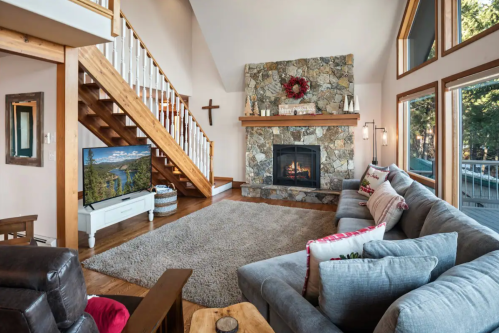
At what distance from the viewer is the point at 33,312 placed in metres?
0.69

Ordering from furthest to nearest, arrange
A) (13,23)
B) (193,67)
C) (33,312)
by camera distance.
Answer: (193,67), (13,23), (33,312)

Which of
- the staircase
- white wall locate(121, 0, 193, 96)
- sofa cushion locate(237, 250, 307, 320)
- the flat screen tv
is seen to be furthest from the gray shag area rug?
white wall locate(121, 0, 193, 96)

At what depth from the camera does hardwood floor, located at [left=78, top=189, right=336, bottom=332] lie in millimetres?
2463

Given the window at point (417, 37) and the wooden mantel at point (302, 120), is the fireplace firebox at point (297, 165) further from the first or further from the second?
the window at point (417, 37)

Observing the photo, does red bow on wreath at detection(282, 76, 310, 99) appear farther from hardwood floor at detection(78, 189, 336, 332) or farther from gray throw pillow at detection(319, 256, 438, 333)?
gray throw pillow at detection(319, 256, 438, 333)

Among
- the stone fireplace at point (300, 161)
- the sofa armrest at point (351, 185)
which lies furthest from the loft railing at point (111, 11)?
the stone fireplace at point (300, 161)

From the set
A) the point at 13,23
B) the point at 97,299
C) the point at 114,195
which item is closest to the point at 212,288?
the point at 97,299

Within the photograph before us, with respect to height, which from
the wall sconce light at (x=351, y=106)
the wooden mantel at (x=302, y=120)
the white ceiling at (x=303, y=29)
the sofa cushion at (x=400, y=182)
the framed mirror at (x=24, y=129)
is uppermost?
the white ceiling at (x=303, y=29)

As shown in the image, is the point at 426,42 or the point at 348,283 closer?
the point at 348,283

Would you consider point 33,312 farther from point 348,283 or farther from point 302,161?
point 302,161

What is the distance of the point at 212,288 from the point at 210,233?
1.40 m

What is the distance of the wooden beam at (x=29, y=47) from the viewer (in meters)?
2.45

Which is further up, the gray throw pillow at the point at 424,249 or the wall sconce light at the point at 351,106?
the wall sconce light at the point at 351,106

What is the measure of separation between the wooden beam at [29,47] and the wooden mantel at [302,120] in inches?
161
